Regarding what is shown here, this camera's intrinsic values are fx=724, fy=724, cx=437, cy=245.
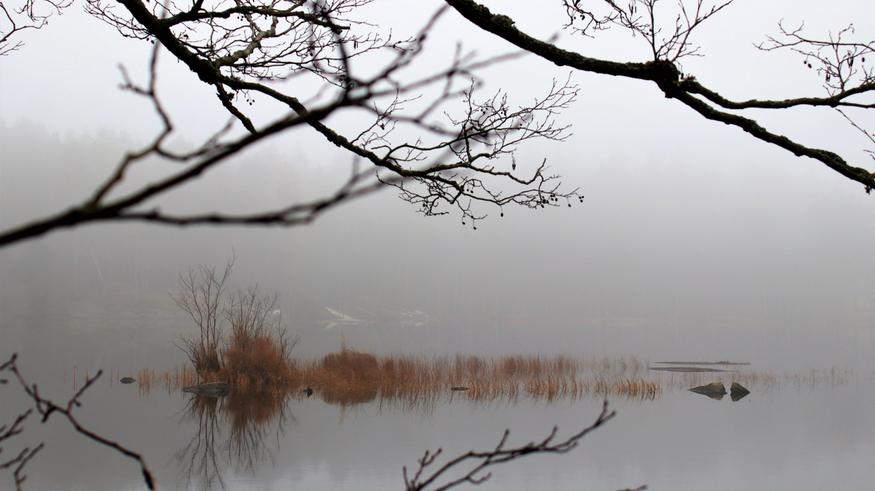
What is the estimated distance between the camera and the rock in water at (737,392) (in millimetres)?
21597

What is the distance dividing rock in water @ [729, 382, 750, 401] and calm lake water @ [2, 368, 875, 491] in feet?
3.32

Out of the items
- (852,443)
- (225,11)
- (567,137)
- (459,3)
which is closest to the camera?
(459,3)

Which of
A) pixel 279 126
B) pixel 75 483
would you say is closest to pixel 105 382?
pixel 75 483

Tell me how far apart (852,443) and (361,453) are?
38.0 ft

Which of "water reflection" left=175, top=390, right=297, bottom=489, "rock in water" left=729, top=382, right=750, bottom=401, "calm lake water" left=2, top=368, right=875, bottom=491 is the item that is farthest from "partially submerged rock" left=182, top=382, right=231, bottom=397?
"rock in water" left=729, top=382, right=750, bottom=401

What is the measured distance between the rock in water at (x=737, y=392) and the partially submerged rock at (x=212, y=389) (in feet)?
47.6

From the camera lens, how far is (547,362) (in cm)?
2516

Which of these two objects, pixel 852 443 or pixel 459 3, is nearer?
pixel 459 3

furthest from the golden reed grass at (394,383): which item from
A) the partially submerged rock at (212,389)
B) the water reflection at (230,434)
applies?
the water reflection at (230,434)

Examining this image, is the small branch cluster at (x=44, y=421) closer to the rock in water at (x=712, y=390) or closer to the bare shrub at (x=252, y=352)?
the bare shrub at (x=252, y=352)

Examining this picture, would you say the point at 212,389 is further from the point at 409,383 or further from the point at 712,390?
the point at 712,390

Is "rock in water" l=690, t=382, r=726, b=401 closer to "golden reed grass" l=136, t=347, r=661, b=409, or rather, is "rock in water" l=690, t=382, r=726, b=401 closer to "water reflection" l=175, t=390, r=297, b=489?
"golden reed grass" l=136, t=347, r=661, b=409

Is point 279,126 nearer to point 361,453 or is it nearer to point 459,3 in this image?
point 459,3

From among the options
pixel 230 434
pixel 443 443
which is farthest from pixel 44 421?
pixel 230 434
